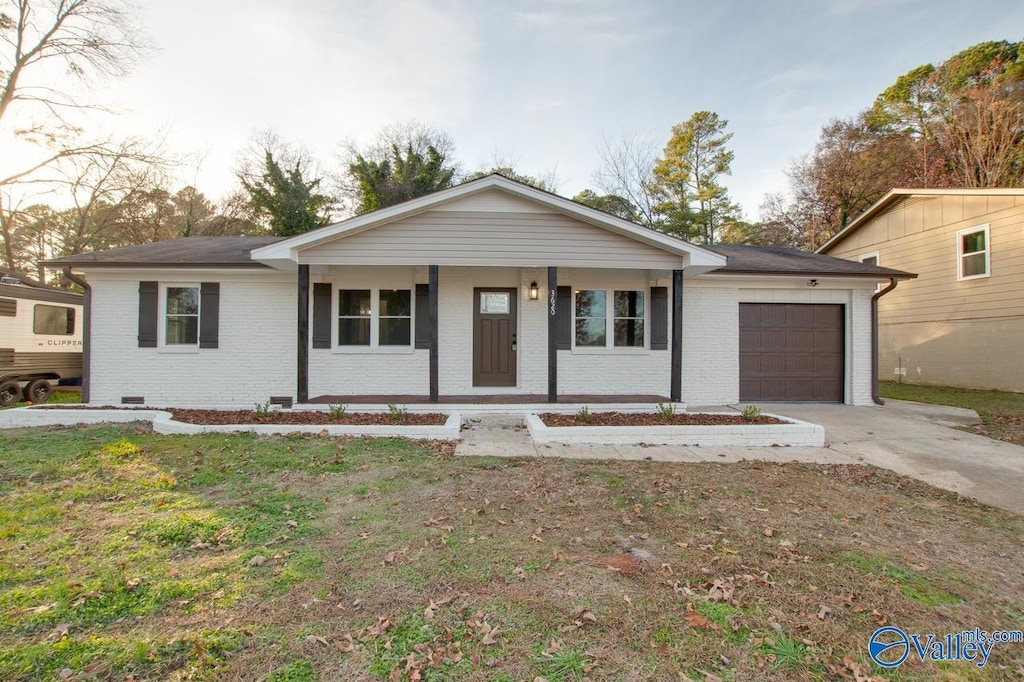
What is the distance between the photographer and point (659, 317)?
9.34 meters

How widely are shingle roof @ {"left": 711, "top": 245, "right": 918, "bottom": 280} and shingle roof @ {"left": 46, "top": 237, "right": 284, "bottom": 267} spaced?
9.13m

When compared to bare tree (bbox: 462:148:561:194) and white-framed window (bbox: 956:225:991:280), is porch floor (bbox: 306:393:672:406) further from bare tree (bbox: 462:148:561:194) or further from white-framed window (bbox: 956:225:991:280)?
bare tree (bbox: 462:148:561:194)

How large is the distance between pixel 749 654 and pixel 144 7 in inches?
831

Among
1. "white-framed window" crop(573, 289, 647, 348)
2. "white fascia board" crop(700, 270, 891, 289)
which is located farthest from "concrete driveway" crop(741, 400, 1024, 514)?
"white-framed window" crop(573, 289, 647, 348)

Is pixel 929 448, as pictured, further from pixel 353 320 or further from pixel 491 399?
pixel 353 320

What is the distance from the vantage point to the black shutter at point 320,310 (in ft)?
29.4

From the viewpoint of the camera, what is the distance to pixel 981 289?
1162 cm

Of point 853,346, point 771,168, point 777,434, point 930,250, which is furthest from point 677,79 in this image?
point 771,168

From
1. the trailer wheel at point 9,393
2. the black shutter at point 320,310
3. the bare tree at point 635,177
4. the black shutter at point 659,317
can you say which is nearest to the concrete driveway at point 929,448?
the black shutter at point 659,317

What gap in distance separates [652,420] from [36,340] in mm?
13446

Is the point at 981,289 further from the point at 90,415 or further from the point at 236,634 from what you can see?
the point at 90,415

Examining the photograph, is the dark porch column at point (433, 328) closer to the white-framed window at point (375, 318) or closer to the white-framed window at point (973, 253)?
the white-framed window at point (375, 318)

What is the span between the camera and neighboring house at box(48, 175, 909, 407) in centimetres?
794

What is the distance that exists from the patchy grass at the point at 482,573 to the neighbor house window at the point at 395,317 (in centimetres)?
468
